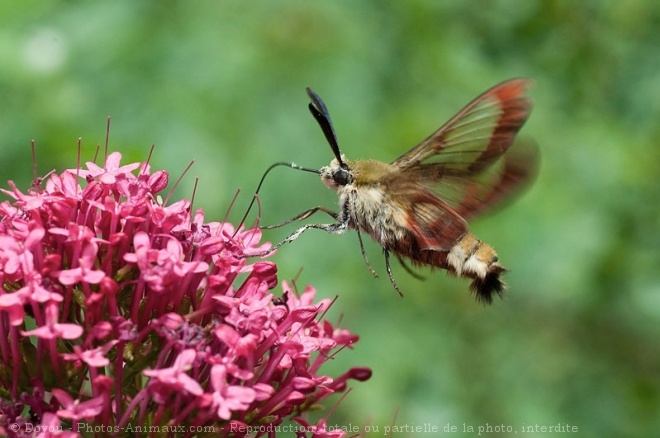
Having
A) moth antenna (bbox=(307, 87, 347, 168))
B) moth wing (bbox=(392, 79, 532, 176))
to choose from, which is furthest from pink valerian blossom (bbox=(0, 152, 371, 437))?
moth wing (bbox=(392, 79, 532, 176))

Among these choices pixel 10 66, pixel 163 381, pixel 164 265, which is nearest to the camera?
pixel 163 381

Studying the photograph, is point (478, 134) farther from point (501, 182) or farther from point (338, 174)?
Answer: point (338, 174)

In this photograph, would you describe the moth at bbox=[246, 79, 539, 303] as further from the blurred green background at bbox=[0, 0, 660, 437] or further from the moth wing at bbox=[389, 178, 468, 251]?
the blurred green background at bbox=[0, 0, 660, 437]

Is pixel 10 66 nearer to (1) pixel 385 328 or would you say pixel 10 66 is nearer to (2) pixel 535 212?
(1) pixel 385 328

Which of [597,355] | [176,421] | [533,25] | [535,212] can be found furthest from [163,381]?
[533,25]

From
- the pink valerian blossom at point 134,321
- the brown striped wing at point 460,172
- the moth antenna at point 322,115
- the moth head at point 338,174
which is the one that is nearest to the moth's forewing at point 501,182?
the brown striped wing at point 460,172

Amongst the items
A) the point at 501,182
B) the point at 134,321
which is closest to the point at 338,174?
the point at 501,182
